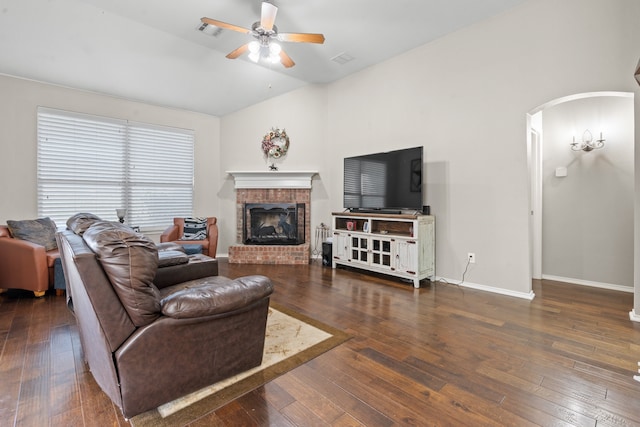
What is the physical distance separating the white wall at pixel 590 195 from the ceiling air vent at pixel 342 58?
2.86 m

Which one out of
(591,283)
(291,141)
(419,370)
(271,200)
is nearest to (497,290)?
(591,283)

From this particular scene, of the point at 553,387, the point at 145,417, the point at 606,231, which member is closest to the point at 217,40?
A: the point at 145,417

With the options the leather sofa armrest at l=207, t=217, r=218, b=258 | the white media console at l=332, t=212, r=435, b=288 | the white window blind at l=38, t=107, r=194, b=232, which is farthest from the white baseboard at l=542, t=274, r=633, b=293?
the white window blind at l=38, t=107, r=194, b=232

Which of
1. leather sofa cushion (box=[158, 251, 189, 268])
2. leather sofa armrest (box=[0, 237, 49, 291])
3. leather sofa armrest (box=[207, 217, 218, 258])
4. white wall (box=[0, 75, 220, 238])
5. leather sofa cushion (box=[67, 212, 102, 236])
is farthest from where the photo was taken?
leather sofa armrest (box=[207, 217, 218, 258])

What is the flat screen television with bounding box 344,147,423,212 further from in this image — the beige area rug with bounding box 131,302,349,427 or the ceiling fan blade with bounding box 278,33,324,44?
the beige area rug with bounding box 131,302,349,427

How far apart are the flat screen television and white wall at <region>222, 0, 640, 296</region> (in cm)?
36

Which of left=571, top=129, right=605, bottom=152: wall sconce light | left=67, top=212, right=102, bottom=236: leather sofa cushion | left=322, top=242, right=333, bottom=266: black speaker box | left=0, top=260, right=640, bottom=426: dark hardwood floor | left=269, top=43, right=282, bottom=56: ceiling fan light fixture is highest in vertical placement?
left=269, top=43, right=282, bottom=56: ceiling fan light fixture

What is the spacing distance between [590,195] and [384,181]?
2.59m

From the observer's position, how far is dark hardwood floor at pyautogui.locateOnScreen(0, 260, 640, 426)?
1.56 metres

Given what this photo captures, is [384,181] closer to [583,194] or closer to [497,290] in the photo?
[497,290]

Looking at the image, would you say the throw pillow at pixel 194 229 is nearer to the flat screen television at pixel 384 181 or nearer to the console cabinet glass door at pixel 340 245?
the console cabinet glass door at pixel 340 245

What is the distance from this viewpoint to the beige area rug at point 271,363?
156 cm

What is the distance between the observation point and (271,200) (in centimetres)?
588

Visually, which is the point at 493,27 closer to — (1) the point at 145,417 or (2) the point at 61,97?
(1) the point at 145,417
